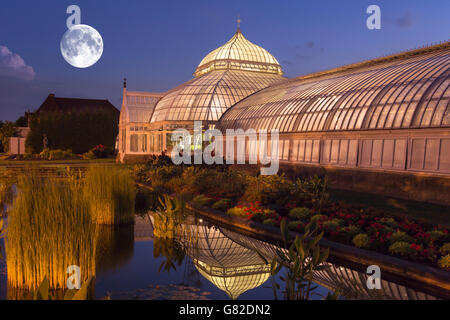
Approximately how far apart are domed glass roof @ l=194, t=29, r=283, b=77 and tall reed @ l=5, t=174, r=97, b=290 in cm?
2983

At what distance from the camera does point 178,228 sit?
10.0 meters

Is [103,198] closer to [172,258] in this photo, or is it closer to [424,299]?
[172,258]

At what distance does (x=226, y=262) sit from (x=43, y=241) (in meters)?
3.48

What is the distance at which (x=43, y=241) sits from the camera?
226 inches

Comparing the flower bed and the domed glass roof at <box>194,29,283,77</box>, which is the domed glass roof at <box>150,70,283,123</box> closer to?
the domed glass roof at <box>194,29,283,77</box>

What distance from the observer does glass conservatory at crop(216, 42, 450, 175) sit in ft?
43.6

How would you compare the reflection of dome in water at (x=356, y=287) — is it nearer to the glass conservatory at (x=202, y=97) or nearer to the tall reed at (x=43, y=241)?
the tall reed at (x=43, y=241)

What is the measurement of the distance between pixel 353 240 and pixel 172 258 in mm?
3940

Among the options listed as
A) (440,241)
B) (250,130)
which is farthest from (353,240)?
(250,130)

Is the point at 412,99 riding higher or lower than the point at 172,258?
higher

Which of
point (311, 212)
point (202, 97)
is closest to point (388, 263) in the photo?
point (311, 212)

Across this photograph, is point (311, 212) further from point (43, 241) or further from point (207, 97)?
point (207, 97)

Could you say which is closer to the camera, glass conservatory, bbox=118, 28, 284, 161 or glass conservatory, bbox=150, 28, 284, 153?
glass conservatory, bbox=150, 28, 284, 153

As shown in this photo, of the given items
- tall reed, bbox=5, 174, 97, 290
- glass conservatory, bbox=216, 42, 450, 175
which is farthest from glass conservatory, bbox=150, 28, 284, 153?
tall reed, bbox=5, 174, 97, 290
